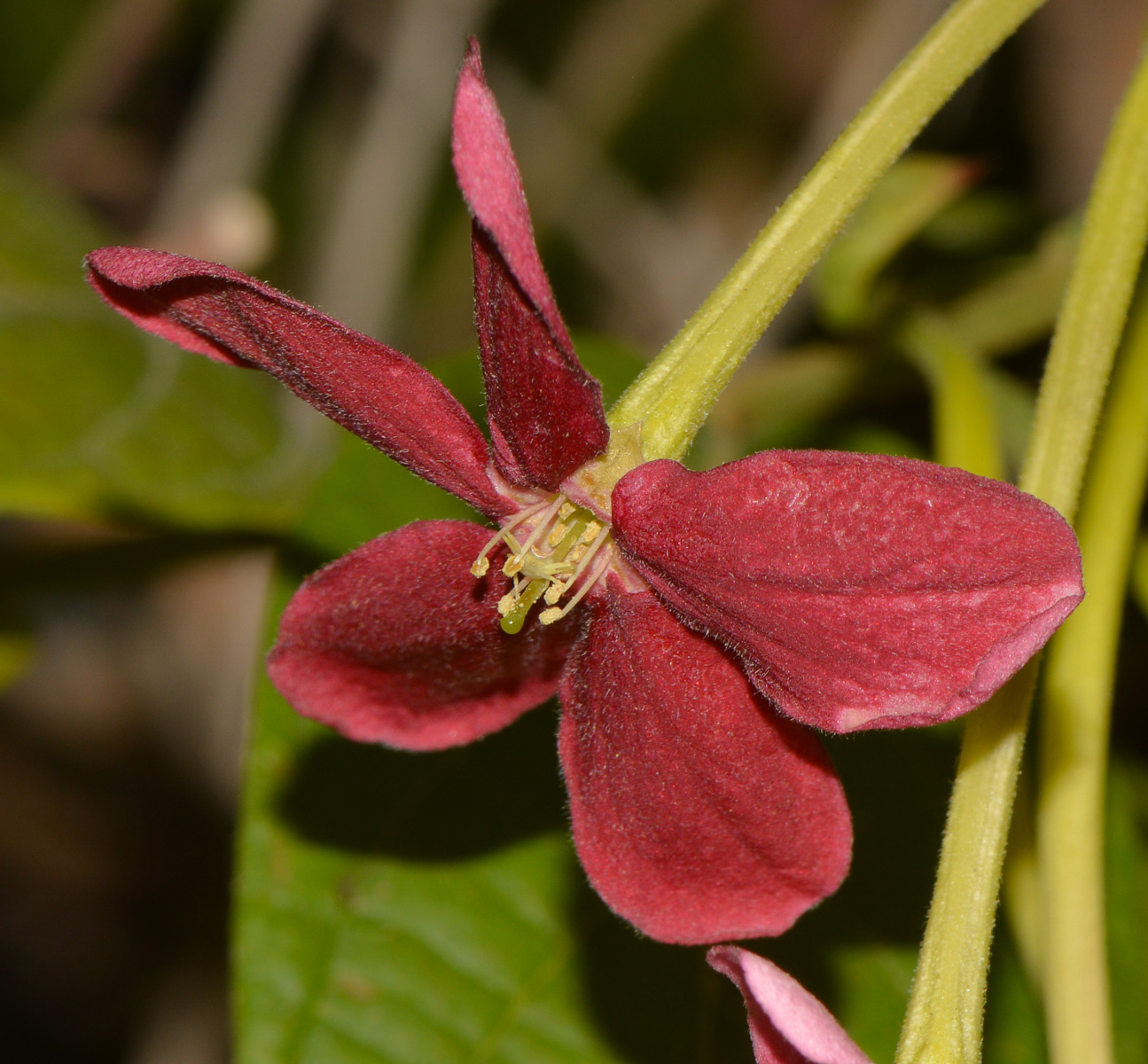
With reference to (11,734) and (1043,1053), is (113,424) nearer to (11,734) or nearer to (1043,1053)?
(1043,1053)

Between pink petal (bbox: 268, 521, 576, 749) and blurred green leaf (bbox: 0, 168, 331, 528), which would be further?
blurred green leaf (bbox: 0, 168, 331, 528)

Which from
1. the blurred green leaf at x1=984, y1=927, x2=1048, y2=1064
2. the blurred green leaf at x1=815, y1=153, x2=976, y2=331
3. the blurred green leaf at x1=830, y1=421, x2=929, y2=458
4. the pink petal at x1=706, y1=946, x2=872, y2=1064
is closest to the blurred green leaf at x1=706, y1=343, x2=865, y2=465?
the blurred green leaf at x1=830, y1=421, x2=929, y2=458

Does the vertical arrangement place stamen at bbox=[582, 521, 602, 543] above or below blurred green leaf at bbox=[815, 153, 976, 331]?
below

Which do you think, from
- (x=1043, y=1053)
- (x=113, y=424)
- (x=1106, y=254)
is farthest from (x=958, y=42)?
(x=113, y=424)

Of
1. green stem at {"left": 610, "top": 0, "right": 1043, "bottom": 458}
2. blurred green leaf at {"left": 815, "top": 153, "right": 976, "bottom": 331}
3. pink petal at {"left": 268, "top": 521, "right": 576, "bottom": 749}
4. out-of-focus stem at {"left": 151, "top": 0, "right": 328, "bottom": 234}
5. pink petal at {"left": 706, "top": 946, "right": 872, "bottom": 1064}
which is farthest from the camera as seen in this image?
out-of-focus stem at {"left": 151, "top": 0, "right": 328, "bottom": 234}

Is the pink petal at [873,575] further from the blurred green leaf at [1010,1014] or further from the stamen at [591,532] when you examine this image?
the blurred green leaf at [1010,1014]

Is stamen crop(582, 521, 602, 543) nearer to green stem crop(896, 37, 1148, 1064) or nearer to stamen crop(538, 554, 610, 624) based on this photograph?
stamen crop(538, 554, 610, 624)

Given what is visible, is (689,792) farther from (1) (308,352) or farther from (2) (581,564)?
(1) (308,352)

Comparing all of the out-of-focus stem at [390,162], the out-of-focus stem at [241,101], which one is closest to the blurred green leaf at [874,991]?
the out-of-focus stem at [390,162]
